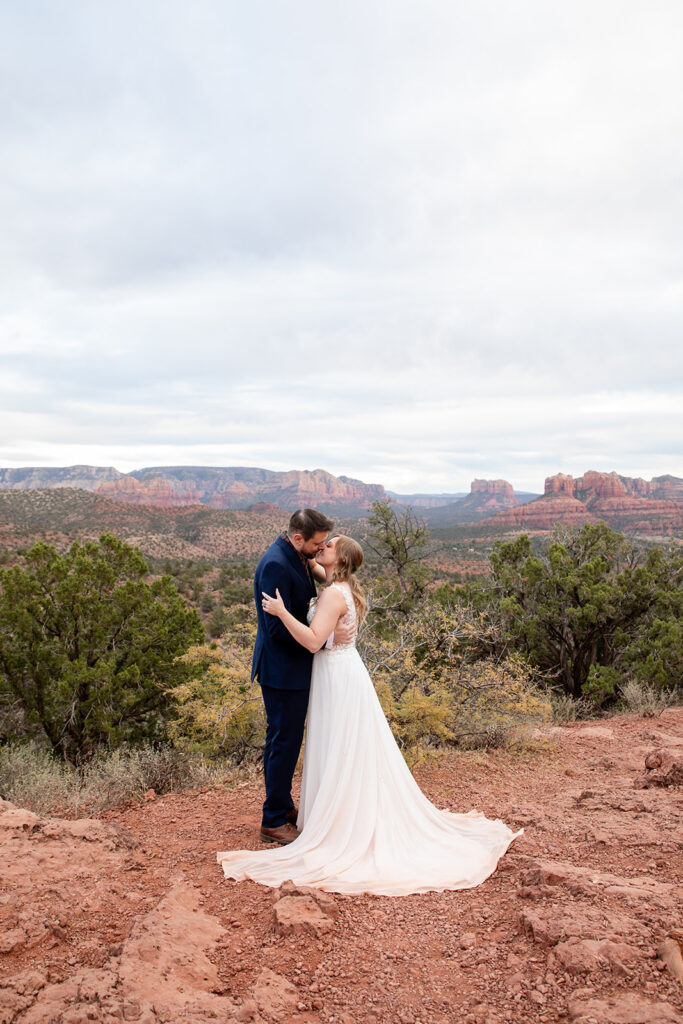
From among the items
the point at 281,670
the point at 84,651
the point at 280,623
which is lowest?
the point at 84,651

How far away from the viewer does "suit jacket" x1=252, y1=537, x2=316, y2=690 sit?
159 inches

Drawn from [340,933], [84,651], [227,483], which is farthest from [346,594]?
[227,483]

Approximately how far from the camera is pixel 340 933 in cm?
290

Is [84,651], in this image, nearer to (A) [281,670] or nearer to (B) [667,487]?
(A) [281,670]

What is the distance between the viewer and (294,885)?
3279 millimetres

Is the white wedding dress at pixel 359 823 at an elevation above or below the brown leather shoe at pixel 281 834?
above

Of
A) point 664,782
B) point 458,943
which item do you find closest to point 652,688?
point 664,782

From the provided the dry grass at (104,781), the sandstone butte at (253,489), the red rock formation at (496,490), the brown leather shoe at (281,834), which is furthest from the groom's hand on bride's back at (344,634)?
the red rock formation at (496,490)

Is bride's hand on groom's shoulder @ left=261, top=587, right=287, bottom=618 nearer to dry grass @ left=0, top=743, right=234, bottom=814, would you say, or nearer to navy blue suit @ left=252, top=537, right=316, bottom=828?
navy blue suit @ left=252, top=537, right=316, bottom=828

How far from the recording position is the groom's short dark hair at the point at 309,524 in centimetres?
400

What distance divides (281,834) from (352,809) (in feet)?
2.07

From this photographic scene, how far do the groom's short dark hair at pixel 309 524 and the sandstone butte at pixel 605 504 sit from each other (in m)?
69.0

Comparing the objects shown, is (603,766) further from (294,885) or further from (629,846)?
(294,885)

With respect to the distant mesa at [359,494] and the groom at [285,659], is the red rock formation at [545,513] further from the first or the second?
the groom at [285,659]
